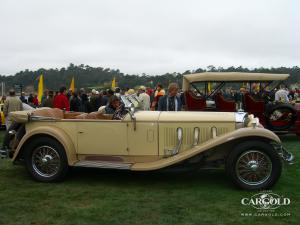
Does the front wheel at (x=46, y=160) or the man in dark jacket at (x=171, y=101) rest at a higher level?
the man in dark jacket at (x=171, y=101)

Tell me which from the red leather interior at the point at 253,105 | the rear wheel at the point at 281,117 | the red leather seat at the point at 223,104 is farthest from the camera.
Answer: the red leather seat at the point at 223,104

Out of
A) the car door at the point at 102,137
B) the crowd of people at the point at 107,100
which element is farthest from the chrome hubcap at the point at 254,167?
the crowd of people at the point at 107,100

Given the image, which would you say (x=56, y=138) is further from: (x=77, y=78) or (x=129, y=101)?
(x=77, y=78)

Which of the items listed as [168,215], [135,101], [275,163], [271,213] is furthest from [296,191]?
[135,101]

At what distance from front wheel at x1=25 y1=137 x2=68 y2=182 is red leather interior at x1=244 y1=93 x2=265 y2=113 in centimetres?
612

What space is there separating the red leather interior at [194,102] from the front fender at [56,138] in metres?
5.22

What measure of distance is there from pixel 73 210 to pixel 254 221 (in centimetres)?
216

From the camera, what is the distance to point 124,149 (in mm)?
6059

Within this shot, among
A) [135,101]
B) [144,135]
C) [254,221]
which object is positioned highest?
[135,101]

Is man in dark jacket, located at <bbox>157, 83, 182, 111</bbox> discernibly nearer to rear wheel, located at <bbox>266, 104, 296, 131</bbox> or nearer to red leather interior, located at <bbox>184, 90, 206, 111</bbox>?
red leather interior, located at <bbox>184, 90, 206, 111</bbox>

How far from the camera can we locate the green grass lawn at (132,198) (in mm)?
4559

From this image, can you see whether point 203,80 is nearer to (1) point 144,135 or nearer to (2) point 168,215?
(1) point 144,135

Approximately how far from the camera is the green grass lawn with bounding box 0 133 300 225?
15.0 ft

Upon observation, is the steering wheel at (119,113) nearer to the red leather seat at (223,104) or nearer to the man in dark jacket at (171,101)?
the man in dark jacket at (171,101)
